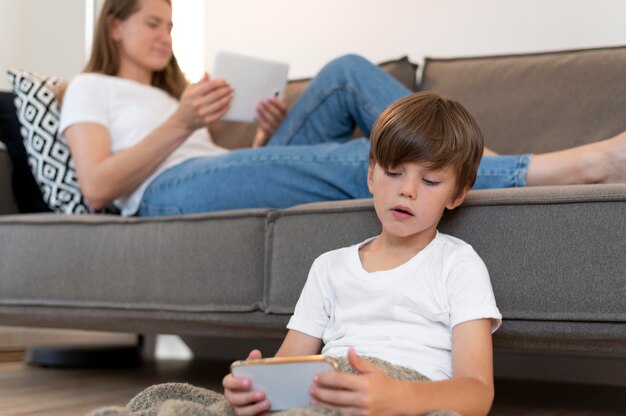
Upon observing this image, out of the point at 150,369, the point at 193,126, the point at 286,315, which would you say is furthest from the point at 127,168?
the point at 150,369

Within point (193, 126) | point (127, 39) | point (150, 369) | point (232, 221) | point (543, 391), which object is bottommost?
point (150, 369)

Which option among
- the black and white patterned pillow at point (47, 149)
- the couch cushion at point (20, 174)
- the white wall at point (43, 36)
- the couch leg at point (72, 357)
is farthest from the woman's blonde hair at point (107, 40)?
the white wall at point (43, 36)

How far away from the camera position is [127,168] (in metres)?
1.94

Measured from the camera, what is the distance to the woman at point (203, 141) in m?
1.53

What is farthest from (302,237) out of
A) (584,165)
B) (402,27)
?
(402,27)

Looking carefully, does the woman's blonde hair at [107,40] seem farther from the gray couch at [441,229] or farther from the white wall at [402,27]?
the white wall at [402,27]

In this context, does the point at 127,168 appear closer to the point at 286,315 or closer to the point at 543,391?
the point at 286,315

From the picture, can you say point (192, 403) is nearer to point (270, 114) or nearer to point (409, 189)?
point (409, 189)

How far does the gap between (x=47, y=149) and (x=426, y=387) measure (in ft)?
4.72

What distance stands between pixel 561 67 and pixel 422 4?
62 centimetres

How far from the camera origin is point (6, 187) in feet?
7.30

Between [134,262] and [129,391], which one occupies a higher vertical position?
[134,262]

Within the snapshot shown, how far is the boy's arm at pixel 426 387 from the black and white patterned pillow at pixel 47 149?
130cm

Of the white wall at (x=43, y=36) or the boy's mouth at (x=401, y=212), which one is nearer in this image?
the boy's mouth at (x=401, y=212)
